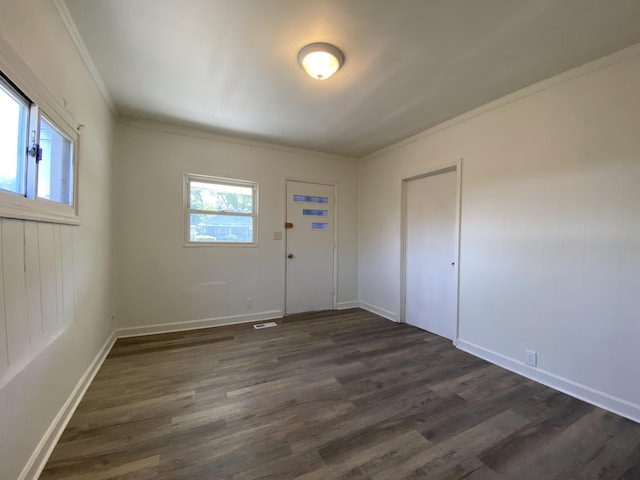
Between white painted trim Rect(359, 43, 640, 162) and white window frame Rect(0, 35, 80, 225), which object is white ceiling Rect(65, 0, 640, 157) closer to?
white painted trim Rect(359, 43, 640, 162)

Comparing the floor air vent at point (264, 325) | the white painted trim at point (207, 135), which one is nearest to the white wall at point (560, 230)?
the white painted trim at point (207, 135)

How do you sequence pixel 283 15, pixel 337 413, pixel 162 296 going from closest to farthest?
pixel 283 15, pixel 337 413, pixel 162 296

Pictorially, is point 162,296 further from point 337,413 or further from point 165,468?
point 337,413

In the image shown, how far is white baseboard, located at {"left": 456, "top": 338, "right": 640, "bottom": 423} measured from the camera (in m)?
1.85

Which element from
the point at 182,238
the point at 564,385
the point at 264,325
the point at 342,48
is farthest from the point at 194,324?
the point at 564,385

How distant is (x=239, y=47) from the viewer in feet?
6.29

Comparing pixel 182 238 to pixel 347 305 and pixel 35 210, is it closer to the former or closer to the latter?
pixel 35 210

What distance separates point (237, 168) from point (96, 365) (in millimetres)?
2700

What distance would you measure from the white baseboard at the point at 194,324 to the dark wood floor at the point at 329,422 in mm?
418

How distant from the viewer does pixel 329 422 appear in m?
1.76

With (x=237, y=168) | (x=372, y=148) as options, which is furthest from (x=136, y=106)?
(x=372, y=148)

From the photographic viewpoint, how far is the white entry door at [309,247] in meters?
4.14

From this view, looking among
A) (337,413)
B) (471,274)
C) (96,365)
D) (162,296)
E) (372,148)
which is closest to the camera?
(337,413)

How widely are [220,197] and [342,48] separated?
8.22 feet
